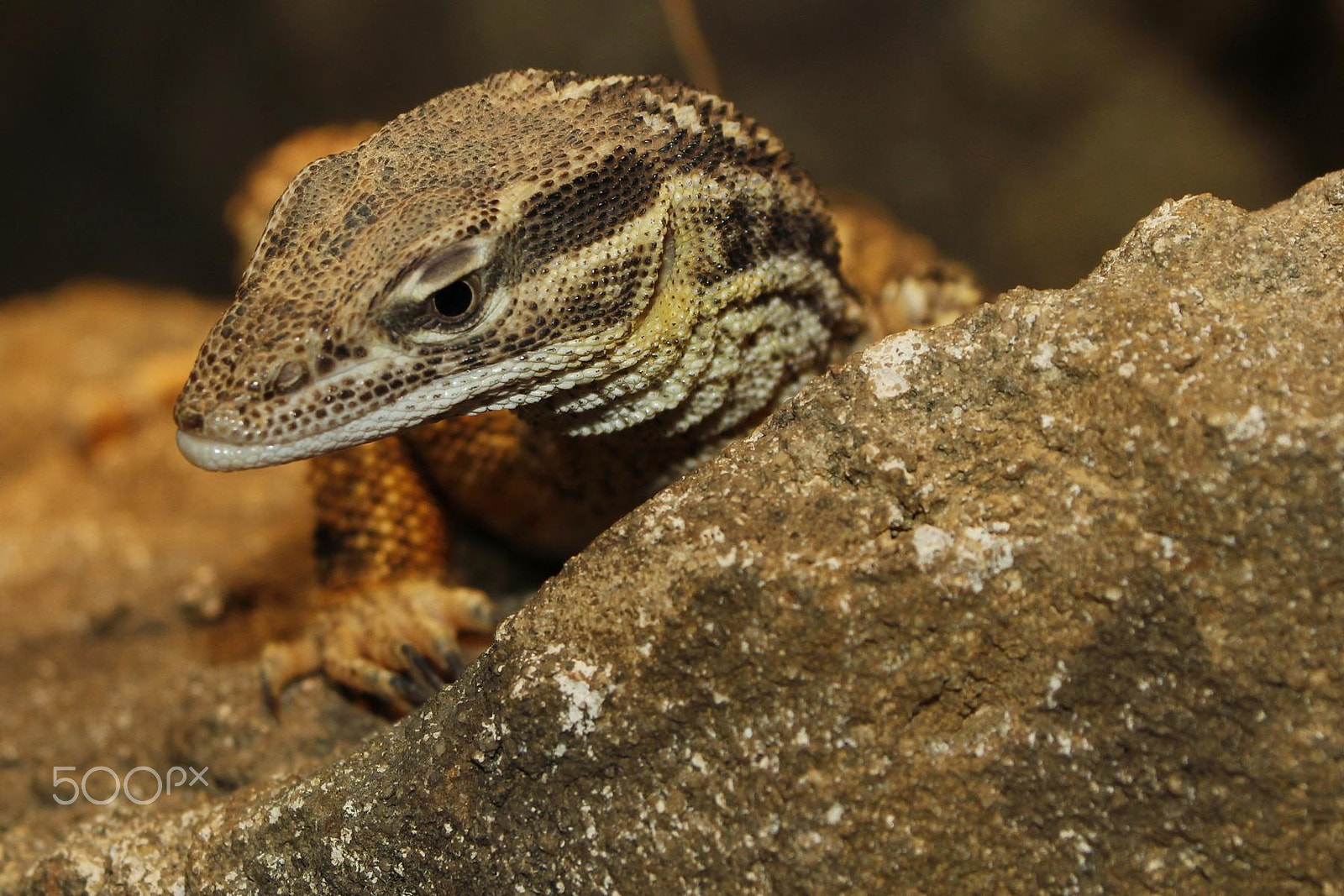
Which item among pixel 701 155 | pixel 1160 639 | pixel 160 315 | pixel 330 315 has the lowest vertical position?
pixel 160 315

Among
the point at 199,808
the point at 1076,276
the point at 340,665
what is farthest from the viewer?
the point at 1076,276

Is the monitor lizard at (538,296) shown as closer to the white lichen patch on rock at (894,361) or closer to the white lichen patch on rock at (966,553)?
the white lichen patch on rock at (894,361)

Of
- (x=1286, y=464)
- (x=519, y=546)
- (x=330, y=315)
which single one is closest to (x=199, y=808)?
(x=330, y=315)

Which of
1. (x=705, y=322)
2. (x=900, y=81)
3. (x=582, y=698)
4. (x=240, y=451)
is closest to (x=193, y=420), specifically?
(x=240, y=451)

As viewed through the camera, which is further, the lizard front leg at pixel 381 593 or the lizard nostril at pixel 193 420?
the lizard front leg at pixel 381 593

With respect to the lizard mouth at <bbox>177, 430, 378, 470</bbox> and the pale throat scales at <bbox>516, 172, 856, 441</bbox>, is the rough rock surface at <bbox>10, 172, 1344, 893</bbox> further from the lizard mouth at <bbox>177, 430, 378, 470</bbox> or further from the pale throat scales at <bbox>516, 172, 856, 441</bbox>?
the lizard mouth at <bbox>177, 430, 378, 470</bbox>

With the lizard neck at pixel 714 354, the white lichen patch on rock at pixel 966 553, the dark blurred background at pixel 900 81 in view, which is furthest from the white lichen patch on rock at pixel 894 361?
the dark blurred background at pixel 900 81

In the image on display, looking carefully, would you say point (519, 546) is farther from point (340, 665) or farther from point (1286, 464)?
point (1286, 464)
